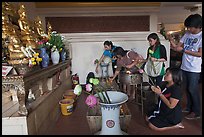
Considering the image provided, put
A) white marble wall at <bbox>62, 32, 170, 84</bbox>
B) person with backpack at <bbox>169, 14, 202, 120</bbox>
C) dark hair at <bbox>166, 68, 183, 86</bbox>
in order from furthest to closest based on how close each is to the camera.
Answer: white marble wall at <bbox>62, 32, 170, 84</bbox> → person with backpack at <bbox>169, 14, 202, 120</bbox> → dark hair at <bbox>166, 68, 183, 86</bbox>

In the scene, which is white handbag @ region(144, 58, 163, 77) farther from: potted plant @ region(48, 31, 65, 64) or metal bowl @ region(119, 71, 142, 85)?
potted plant @ region(48, 31, 65, 64)

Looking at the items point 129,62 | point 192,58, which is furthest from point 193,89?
point 129,62

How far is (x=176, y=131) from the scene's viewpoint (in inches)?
65.6

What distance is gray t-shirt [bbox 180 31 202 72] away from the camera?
1787mm

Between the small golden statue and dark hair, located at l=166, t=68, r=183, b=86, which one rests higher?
the small golden statue

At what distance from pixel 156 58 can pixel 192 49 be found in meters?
0.44

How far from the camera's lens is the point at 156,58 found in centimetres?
218

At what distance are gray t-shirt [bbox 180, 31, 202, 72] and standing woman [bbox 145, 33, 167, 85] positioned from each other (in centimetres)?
28

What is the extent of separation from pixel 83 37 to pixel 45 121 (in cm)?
224

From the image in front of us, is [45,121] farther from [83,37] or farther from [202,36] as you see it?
[83,37]

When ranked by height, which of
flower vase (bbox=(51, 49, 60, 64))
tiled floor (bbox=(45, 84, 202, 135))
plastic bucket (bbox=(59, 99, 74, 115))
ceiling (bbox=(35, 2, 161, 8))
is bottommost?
tiled floor (bbox=(45, 84, 202, 135))

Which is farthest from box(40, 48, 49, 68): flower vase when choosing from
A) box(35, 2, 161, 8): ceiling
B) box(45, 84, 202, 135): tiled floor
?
box(35, 2, 161, 8): ceiling

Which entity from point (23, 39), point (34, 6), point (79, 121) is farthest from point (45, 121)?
point (34, 6)

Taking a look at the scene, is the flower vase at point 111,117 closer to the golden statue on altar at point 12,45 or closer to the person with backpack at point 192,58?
the golden statue on altar at point 12,45
